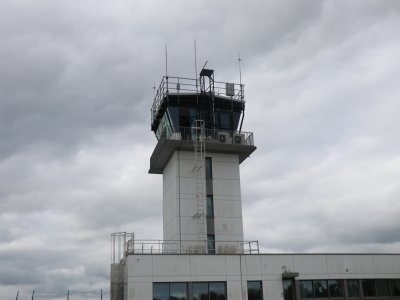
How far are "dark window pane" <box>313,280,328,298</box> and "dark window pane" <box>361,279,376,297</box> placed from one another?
2956 mm

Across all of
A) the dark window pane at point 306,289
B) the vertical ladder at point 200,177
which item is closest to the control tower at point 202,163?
the vertical ladder at point 200,177

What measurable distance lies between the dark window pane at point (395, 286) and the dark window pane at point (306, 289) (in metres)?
6.41

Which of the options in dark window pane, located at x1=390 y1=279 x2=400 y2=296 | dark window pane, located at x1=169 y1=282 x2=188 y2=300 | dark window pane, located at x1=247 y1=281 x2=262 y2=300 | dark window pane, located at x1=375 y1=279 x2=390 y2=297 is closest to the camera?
dark window pane, located at x1=169 y1=282 x2=188 y2=300

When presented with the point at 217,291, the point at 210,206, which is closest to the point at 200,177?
the point at 210,206

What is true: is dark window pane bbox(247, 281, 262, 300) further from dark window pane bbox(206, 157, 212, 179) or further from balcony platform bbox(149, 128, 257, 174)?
balcony platform bbox(149, 128, 257, 174)

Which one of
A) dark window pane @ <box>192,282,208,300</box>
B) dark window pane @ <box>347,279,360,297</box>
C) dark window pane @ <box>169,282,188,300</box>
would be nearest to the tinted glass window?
dark window pane @ <box>169,282,188,300</box>

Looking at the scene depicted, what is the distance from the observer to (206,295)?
1364 inches

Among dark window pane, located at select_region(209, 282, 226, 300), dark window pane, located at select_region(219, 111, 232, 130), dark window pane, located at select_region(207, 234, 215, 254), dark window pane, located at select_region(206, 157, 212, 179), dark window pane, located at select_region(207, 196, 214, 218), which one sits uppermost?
dark window pane, located at select_region(219, 111, 232, 130)

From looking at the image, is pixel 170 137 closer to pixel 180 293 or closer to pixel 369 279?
pixel 180 293

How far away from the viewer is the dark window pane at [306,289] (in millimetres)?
36156

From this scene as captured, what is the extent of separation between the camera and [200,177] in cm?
4325

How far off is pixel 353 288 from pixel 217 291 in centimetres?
976

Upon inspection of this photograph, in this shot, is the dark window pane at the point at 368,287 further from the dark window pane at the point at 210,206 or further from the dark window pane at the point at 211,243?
the dark window pane at the point at 210,206

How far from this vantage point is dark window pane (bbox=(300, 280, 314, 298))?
36.2 metres
